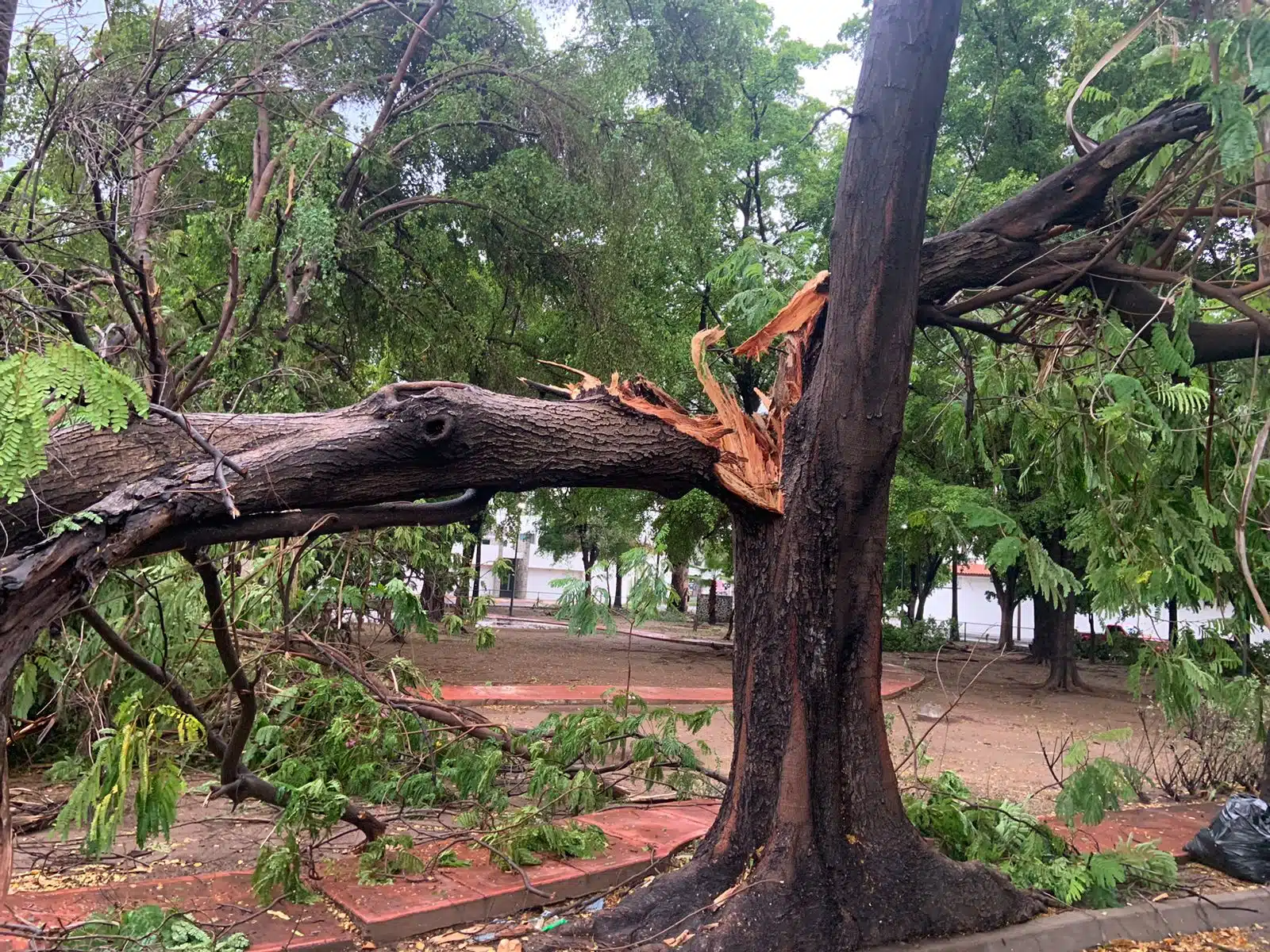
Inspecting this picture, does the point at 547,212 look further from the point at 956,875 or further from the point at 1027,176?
the point at 956,875

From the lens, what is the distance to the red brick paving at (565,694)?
11461 mm

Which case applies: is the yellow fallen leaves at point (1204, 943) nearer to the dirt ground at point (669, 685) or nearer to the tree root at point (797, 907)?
the tree root at point (797, 907)

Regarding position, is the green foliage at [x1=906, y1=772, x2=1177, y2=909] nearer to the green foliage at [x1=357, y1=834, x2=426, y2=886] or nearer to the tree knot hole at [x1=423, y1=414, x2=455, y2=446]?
the green foliage at [x1=357, y1=834, x2=426, y2=886]

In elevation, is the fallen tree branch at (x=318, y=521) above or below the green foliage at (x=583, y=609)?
above

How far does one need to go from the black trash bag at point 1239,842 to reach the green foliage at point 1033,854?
2.01ft

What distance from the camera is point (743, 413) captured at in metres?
4.44

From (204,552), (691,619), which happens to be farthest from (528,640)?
(691,619)

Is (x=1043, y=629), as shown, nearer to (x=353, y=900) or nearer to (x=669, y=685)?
(x=669, y=685)

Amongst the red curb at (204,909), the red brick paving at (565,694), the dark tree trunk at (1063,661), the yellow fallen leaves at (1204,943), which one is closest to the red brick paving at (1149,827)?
the yellow fallen leaves at (1204,943)

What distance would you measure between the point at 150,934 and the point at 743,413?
3.24 meters

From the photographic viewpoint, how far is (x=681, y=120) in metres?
13.0

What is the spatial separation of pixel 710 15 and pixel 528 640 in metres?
13.3

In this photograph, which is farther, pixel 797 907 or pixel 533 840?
pixel 533 840

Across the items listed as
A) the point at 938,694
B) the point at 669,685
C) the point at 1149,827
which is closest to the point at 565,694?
the point at 669,685
